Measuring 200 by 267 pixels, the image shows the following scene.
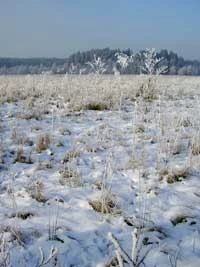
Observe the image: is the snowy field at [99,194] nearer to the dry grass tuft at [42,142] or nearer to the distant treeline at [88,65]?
the dry grass tuft at [42,142]

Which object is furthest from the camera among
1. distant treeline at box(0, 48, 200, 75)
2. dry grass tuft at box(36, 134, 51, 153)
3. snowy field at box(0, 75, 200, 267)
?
distant treeline at box(0, 48, 200, 75)

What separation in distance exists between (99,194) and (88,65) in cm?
817

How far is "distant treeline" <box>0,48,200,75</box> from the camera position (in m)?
12.9

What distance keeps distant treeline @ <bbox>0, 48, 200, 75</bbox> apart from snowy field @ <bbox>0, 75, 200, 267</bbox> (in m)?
4.06

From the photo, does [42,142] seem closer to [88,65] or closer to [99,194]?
[99,194]

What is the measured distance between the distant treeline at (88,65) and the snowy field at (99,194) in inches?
160

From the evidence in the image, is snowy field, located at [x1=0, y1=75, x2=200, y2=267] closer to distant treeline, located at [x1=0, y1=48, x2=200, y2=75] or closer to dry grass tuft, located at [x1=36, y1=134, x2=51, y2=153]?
dry grass tuft, located at [x1=36, y1=134, x2=51, y2=153]

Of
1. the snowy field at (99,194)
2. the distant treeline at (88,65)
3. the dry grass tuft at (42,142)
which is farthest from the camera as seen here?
the distant treeline at (88,65)

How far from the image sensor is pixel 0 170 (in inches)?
223

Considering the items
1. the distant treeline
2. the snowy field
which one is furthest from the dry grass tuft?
the distant treeline

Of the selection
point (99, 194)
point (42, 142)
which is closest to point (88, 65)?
point (42, 142)

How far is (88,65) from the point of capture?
1253 centimetres

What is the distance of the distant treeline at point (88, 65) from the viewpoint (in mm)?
12936

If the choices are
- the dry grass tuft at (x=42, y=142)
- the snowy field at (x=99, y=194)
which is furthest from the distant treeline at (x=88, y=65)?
the dry grass tuft at (x=42, y=142)
